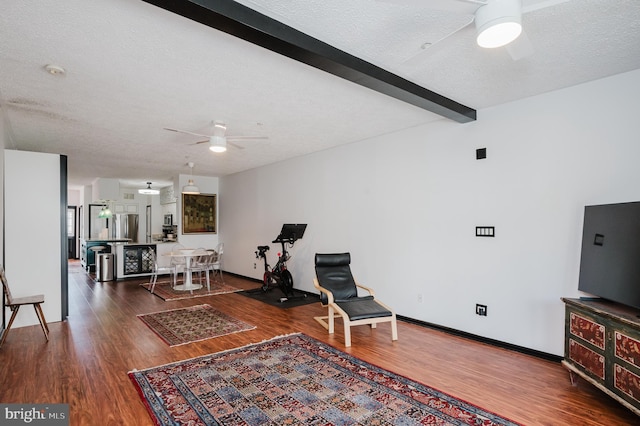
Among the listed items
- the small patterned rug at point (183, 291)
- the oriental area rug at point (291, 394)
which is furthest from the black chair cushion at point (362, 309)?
the small patterned rug at point (183, 291)

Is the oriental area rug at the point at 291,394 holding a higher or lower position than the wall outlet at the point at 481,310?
lower

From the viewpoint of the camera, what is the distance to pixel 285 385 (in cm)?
293

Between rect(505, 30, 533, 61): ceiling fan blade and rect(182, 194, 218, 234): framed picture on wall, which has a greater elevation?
rect(505, 30, 533, 61): ceiling fan blade

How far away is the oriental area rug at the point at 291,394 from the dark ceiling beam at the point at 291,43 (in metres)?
2.66

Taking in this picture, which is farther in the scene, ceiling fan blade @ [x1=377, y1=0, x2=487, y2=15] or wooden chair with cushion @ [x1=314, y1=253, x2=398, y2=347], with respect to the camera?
wooden chair with cushion @ [x1=314, y1=253, x2=398, y2=347]

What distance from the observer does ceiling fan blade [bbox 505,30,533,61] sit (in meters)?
2.01

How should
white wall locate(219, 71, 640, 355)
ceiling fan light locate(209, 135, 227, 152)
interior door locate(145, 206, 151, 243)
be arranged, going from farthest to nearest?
interior door locate(145, 206, 151, 243) → ceiling fan light locate(209, 135, 227, 152) → white wall locate(219, 71, 640, 355)

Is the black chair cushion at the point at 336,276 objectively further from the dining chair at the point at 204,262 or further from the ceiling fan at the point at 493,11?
the ceiling fan at the point at 493,11

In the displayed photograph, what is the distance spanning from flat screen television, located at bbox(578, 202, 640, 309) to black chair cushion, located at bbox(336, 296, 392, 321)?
1.96 meters

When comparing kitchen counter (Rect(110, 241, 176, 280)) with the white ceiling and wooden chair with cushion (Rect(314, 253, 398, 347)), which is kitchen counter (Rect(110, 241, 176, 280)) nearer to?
the white ceiling

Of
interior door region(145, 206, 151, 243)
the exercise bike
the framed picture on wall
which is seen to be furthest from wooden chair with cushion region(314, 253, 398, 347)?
interior door region(145, 206, 151, 243)

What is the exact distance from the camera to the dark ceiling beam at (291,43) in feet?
6.44

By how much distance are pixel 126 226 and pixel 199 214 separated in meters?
3.74

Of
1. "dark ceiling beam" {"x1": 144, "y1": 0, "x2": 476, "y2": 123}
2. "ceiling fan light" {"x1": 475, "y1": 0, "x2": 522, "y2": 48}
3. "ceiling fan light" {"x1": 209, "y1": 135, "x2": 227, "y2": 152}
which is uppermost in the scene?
"dark ceiling beam" {"x1": 144, "y1": 0, "x2": 476, "y2": 123}
